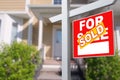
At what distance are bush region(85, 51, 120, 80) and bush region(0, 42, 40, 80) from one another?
229cm

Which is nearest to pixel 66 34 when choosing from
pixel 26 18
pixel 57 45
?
pixel 26 18

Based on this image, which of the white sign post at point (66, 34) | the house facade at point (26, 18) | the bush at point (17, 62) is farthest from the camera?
the house facade at point (26, 18)

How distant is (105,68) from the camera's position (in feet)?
28.3

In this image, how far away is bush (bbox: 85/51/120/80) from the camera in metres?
8.64

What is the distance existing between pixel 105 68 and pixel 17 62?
3.28m

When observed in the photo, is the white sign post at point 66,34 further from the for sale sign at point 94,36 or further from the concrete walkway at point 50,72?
the concrete walkway at point 50,72

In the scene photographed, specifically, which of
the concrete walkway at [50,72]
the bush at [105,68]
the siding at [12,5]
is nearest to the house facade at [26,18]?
the siding at [12,5]

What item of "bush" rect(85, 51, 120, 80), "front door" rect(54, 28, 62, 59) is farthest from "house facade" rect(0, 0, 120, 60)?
"bush" rect(85, 51, 120, 80)

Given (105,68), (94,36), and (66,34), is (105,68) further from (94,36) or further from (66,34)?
(94,36)

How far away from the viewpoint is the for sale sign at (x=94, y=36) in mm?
2654

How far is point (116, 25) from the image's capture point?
37.1 feet

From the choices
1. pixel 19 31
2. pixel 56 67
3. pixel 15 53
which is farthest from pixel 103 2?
pixel 19 31

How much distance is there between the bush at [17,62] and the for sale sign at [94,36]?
5.33 m

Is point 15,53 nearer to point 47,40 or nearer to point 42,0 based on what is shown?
point 47,40
